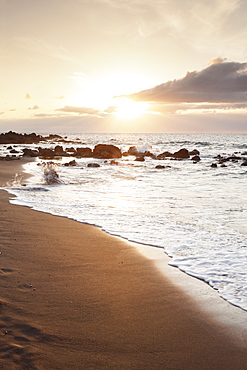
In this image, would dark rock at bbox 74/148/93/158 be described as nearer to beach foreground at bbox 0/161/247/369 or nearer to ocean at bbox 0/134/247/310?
ocean at bbox 0/134/247/310

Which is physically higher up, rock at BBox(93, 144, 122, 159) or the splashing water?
rock at BBox(93, 144, 122, 159)

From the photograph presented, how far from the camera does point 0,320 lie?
11.7ft

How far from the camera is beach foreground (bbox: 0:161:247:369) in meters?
3.14

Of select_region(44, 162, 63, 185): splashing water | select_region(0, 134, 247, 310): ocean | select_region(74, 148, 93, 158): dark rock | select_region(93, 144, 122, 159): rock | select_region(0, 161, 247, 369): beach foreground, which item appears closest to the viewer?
select_region(0, 161, 247, 369): beach foreground

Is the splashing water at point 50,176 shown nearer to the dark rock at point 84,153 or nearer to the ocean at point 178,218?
the ocean at point 178,218

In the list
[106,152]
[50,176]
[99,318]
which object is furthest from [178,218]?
[106,152]

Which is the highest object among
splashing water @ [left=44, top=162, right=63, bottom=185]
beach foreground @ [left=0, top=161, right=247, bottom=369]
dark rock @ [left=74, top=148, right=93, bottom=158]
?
dark rock @ [left=74, top=148, right=93, bottom=158]

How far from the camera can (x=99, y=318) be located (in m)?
3.84

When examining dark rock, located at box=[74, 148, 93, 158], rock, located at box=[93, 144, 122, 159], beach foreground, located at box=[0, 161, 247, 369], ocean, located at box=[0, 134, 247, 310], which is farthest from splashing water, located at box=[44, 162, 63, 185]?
dark rock, located at box=[74, 148, 93, 158]

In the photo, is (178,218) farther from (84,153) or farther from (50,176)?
(84,153)

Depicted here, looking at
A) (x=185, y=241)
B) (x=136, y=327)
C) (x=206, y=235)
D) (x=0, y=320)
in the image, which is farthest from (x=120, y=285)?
(x=206, y=235)

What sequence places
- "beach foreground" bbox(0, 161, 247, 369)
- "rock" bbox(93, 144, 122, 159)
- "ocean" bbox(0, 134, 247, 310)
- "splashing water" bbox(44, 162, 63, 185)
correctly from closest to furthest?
"beach foreground" bbox(0, 161, 247, 369) < "ocean" bbox(0, 134, 247, 310) < "splashing water" bbox(44, 162, 63, 185) < "rock" bbox(93, 144, 122, 159)

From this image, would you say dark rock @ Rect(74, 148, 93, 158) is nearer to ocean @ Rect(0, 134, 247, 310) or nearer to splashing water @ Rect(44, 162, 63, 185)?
splashing water @ Rect(44, 162, 63, 185)

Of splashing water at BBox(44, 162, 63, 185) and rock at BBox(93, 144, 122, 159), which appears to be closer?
splashing water at BBox(44, 162, 63, 185)
